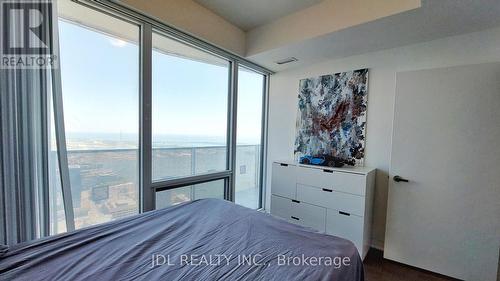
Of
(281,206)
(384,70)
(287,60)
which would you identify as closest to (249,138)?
(281,206)

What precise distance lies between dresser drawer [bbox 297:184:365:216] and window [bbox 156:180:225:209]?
1069 mm

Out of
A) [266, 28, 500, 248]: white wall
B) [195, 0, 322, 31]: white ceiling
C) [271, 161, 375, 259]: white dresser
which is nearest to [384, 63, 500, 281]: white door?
[266, 28, 500, 248]: white wall

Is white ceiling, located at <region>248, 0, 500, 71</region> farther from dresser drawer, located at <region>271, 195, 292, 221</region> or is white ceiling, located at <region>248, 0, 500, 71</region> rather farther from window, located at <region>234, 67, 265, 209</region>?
dresser drawer, located at <region>271, 195, 292, 221</region>

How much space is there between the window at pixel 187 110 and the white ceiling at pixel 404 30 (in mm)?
726

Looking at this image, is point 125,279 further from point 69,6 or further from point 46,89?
point 69,6

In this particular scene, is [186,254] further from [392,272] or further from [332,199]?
[392,272]

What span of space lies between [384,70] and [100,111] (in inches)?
118

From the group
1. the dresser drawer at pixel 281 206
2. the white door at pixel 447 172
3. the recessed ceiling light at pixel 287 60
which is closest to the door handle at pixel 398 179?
the white door at pixel 447 172

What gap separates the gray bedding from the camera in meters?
0.96

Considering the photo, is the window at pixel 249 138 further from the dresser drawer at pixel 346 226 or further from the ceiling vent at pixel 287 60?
the dresser drawer at pixel 346 226

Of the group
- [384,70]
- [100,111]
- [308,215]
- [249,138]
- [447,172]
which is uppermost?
[384,70]

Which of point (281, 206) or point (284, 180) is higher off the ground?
point (284, 180)

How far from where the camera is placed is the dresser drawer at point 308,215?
98.7 inches

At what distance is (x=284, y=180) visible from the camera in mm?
2830
